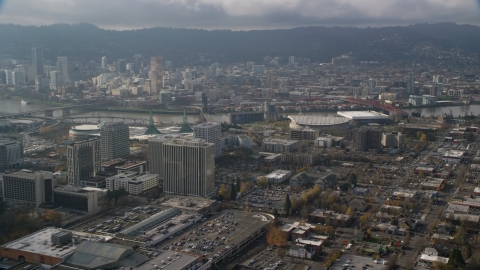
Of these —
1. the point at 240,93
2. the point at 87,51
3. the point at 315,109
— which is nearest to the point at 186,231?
the point at 315,109

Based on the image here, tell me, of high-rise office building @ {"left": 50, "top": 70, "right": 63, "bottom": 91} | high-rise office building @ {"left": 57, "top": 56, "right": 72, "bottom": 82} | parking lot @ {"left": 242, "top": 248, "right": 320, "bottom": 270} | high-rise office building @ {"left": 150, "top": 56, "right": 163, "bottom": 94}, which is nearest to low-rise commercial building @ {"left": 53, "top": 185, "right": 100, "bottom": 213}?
parking lot @ {"left": 242, "top": 248, "right": 320, "bottom": 270}

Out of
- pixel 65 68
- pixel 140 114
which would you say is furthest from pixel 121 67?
pixel 140 114

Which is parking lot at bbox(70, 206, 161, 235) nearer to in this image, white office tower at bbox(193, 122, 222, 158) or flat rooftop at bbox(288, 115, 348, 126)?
white office tower at bbox(193, 122, 222, 158)

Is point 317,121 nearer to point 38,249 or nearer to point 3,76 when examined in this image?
point 38,249

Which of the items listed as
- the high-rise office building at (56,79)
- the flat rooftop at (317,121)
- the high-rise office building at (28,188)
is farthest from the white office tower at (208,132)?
the high-rise office building at (56,79)

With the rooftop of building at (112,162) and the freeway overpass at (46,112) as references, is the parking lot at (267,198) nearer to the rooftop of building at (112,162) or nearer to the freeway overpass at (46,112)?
the rooftop of building at (112,162)

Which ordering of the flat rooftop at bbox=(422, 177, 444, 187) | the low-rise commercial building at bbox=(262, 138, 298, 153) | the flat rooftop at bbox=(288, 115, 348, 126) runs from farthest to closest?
the flat rooftop at bbox=(288, 115, 348, 126), the low-rise commercial building at bbox=(262, 138, 298, 153), the flat rooftop at bbox=(422, 177, 444, 187)

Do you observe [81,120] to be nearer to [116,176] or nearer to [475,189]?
[116,176]
